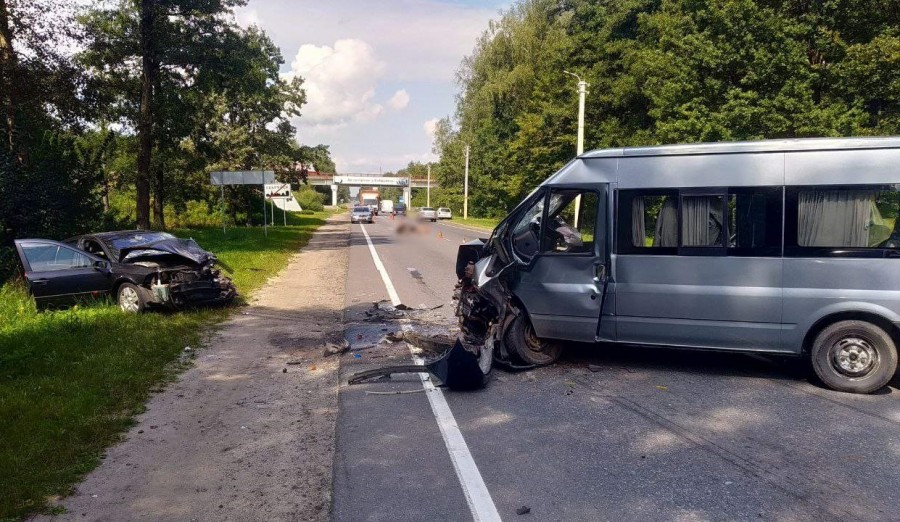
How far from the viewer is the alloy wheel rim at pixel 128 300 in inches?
401

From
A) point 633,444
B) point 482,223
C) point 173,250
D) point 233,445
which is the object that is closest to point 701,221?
point 633,444

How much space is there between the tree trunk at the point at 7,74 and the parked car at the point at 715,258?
13688 mm

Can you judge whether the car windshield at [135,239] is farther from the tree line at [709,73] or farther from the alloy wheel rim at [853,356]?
the tree line at [709,73]

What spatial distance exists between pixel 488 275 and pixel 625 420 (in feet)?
7.92

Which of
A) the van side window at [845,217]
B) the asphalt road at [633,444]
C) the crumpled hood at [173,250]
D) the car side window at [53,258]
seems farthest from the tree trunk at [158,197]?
the van side window at [845,217]

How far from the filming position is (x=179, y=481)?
432 centimetres

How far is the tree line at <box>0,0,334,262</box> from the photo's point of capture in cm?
1483

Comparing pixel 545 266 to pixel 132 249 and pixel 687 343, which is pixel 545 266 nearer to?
pixel 687 343

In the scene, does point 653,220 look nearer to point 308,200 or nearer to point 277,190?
A: point 277,190

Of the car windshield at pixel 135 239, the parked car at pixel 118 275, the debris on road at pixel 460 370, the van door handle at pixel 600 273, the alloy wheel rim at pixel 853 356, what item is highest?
the car windshield at pixel 135 239

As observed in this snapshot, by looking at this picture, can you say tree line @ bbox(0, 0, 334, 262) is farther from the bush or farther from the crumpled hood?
the bush

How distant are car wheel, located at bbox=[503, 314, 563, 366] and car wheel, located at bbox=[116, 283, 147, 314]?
6.33 m

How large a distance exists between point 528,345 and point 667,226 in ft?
6.61

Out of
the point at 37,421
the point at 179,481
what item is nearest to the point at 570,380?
the point at 179,481
